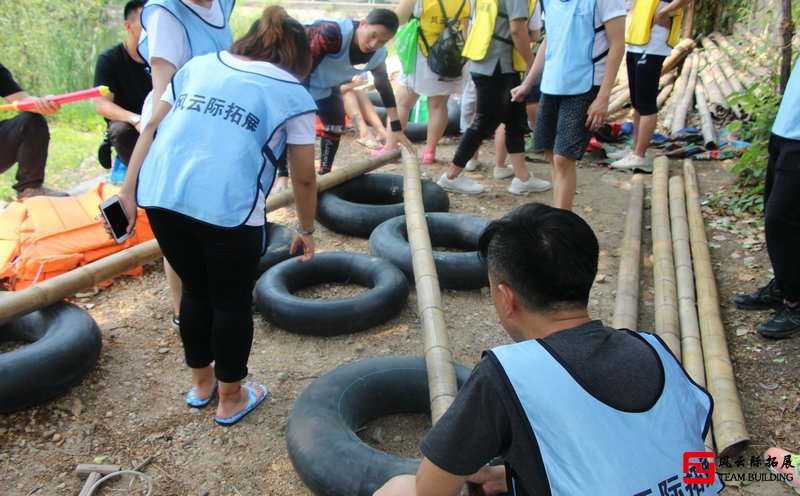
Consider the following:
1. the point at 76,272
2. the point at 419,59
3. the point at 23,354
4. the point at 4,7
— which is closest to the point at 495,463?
the point at 23,354

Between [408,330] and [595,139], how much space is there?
467 centimetres

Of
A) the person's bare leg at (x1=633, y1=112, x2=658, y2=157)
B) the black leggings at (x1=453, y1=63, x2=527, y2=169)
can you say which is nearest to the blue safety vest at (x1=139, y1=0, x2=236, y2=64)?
the black leggings at (x1=453, y1=63, x2=527, y2=169)

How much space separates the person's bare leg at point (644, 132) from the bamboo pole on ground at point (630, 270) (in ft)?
2.68

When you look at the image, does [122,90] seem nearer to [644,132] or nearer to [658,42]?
[658,42]

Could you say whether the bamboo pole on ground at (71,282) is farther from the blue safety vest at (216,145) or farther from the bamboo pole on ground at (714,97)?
the bamboo pole on ground at (714,97)

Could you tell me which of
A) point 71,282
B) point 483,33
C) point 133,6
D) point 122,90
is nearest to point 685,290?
point 483,33

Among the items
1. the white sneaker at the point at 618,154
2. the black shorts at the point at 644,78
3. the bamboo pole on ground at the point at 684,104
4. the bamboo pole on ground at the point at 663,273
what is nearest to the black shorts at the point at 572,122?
the bamboo pole on ground at the point at 663,273

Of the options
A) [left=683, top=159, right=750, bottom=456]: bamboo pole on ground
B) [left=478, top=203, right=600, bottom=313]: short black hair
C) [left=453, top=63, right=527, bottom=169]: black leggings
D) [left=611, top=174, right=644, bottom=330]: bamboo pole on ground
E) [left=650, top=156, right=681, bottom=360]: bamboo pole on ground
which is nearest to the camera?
[left=478, top=203, right=600, bottom=313]: short black hair

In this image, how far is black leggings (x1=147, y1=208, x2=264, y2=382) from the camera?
2.35 m

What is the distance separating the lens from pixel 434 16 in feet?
18.4

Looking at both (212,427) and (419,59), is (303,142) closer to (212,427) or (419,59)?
(212,427)

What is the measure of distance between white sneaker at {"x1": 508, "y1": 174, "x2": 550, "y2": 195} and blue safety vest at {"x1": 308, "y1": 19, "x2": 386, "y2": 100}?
1.83 m

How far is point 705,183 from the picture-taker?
237 inches

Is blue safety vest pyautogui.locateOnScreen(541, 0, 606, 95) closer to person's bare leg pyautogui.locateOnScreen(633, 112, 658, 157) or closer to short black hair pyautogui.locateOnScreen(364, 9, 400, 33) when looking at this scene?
short black hair pyautogui.locateOnScreen(364, 9, 400, 33)
